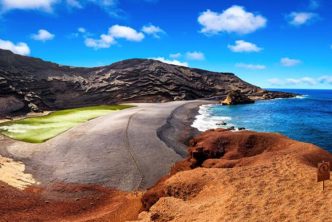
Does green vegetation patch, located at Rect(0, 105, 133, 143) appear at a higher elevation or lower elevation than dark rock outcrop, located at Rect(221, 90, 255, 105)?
lower

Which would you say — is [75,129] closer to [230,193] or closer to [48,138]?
[48,138]

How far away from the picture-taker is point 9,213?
62.7 ft

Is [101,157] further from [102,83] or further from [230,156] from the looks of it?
[102,83]

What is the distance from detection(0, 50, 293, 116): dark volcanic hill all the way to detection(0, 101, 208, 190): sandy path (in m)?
52.2

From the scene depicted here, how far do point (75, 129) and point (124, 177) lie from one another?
1774 cm

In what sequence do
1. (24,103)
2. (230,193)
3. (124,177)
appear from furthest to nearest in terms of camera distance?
1. (24,103)
2. (124,177)
3. (230,193)

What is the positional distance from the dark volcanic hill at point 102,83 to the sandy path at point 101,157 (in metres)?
52.2

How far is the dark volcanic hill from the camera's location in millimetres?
104438

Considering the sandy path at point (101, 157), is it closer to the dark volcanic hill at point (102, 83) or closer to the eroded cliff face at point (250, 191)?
the eroded cliff face at point (250, 191)

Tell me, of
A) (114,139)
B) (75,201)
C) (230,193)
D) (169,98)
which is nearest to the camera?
(230,193)

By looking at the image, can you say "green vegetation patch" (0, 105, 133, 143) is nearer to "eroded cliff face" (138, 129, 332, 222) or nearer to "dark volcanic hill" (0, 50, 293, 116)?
"eroded cliff face" (138, 129, 332, 222)

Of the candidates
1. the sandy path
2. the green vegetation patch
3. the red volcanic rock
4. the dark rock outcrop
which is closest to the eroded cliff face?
the red volcanic rock

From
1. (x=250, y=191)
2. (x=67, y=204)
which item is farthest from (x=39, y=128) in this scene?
(x=250, y=191)

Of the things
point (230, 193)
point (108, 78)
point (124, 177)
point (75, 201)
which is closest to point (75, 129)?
point (124, 177)
